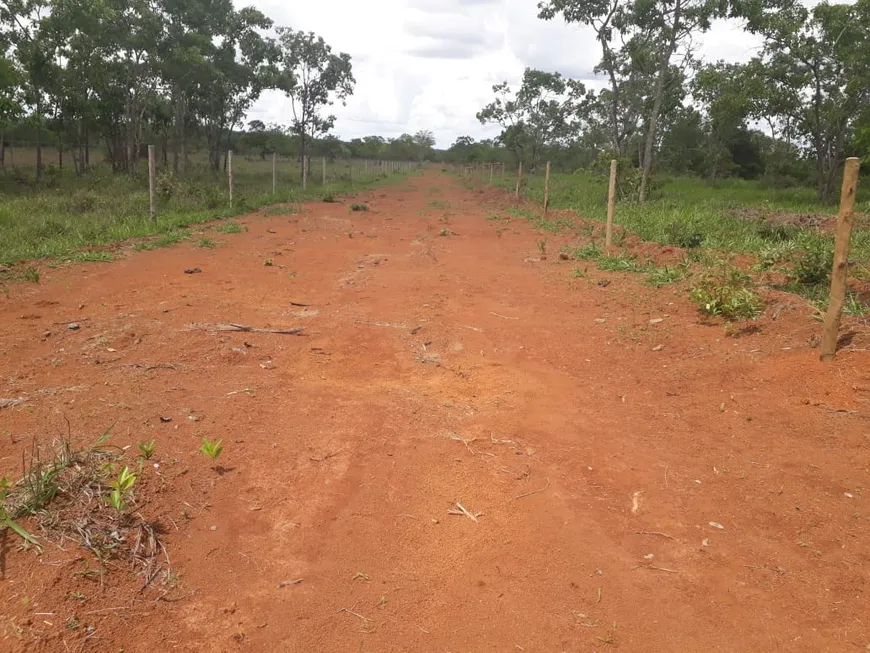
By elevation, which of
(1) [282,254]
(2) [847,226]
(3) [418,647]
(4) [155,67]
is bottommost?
(3) [418,647]

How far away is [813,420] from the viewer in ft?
12.5

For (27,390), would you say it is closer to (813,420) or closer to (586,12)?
(813,420)

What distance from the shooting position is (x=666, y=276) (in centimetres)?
764

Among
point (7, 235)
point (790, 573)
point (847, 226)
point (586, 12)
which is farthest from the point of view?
point (586, 12)

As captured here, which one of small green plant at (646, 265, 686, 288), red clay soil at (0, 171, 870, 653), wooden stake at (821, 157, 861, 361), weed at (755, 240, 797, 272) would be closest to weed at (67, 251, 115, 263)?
red clay soil at (0, 171, 870, 653)

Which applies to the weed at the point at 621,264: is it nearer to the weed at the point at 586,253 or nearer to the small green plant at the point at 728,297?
the weed at the point at 586,253

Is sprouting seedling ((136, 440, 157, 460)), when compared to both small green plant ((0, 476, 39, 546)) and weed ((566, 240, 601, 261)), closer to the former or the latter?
small green plant ((0, 476, 39, 546))

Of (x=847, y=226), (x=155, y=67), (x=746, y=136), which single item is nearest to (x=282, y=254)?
(x=847, y=226)

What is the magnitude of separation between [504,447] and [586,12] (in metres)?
21.6

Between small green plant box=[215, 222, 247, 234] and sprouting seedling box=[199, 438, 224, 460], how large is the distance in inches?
367

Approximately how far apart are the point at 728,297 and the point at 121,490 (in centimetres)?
565

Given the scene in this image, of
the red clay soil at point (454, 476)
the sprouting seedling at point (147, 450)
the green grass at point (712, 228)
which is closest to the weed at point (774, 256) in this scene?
the green grass at point (712, 228)

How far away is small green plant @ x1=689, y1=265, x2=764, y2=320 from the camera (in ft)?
18.8

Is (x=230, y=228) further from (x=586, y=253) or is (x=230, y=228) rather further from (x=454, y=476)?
(x=454, y=476)
